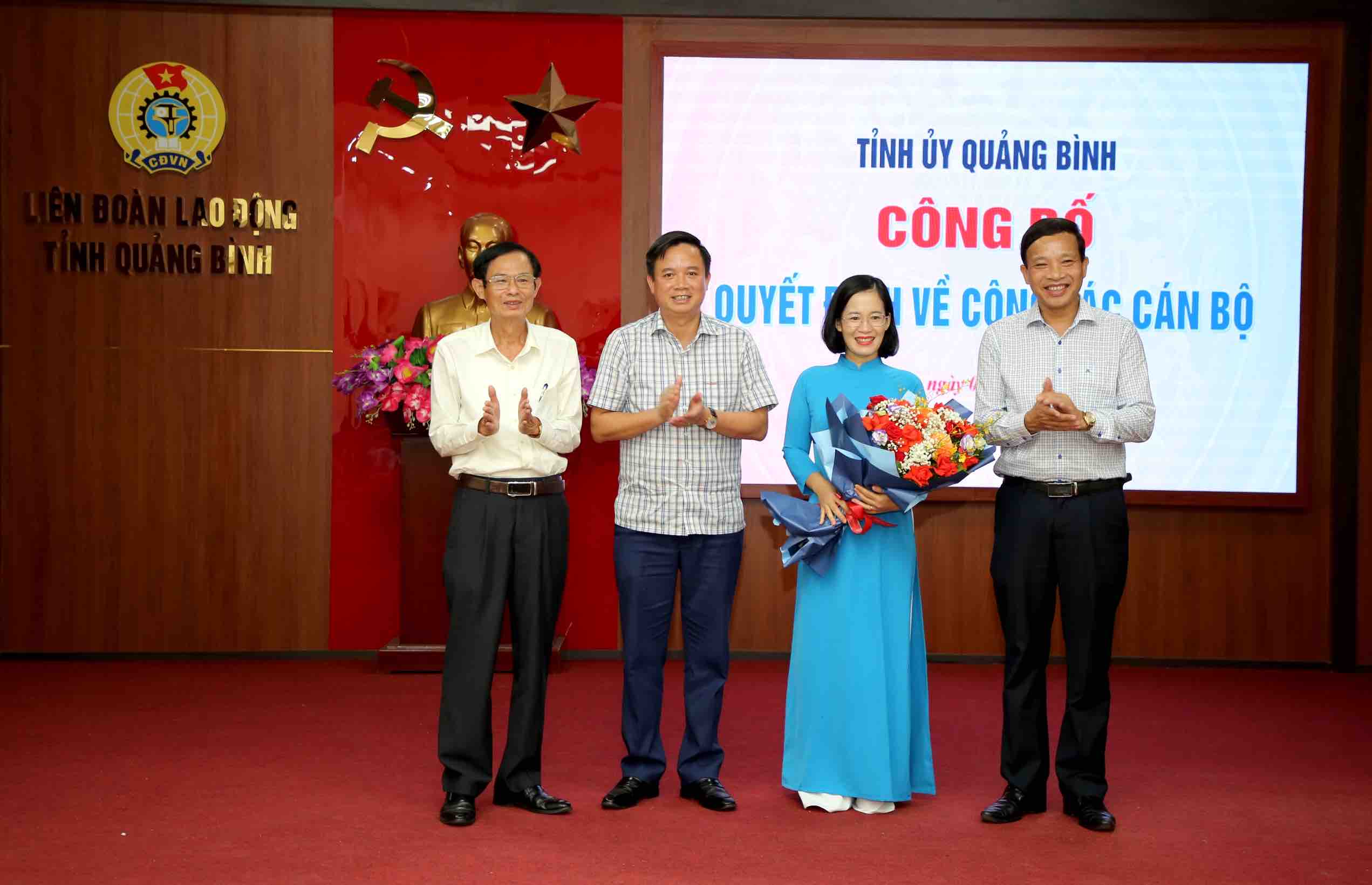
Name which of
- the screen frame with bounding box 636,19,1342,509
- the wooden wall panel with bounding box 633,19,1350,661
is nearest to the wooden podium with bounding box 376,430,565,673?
the wooden wall panel with bounding box 633,19,1350,661

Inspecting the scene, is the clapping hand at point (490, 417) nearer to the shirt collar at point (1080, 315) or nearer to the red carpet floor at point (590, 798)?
the red carpet floor at point (590, 798)

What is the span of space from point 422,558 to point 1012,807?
2.98 metres

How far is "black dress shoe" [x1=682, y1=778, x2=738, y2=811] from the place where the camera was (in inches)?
144

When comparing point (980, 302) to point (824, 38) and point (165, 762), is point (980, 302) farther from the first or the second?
point (165, 762)

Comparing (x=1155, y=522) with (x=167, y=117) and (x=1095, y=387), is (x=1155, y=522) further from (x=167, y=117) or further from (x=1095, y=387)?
(x=167, y=117)

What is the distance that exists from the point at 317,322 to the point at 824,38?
2.83 meters

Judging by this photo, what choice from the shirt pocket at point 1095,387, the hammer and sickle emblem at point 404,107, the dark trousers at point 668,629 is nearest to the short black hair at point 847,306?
the shirt pocket at point 1095,387

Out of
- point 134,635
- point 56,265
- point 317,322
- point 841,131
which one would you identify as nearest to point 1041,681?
point 841,131

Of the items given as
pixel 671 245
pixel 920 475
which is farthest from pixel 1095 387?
pixel 671 245

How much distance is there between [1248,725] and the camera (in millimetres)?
4863

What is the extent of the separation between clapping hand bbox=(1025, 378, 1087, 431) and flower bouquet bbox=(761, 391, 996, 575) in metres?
0.16

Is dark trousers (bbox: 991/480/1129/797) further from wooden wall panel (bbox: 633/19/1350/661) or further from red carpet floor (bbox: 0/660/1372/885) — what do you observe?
wooden wall panel (bbox: 633/19/1350/661)

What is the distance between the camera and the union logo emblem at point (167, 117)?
5.78 metres

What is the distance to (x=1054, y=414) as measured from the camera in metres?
3.38
